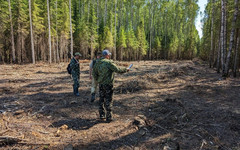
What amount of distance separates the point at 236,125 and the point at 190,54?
50.0 meters

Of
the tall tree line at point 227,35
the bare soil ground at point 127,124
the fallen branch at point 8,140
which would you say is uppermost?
the tall tree line at point 227,35

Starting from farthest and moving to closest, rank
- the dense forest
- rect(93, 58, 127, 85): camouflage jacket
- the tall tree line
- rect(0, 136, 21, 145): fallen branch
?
the dense forest < the tall tree line < rect(93, 58, 127, 85): camouflage jacket < rect(0, 136, 21, 145): fallen branch

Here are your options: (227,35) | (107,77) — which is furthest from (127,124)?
(227,35)

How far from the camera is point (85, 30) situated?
37.0m

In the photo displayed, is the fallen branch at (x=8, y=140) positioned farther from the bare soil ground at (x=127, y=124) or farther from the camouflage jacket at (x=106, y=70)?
the camouflage jacket at (x=106, y=70)

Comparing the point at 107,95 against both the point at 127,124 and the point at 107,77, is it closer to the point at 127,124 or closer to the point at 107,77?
the point at 107,77

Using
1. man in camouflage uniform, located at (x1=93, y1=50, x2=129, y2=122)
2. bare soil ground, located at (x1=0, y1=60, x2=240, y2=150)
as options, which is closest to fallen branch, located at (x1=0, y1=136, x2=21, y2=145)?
bare soil ground, located at (x1=0, y1=60, x2=240, y2=150)

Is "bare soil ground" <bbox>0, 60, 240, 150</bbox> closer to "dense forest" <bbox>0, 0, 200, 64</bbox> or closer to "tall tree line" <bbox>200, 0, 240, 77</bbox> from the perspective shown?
"tall tree line" <bbox>200, 0, 240, 77</bbox>

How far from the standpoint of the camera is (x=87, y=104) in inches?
269

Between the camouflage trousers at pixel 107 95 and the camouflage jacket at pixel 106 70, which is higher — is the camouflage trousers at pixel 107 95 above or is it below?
below

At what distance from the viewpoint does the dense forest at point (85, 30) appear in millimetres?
26625

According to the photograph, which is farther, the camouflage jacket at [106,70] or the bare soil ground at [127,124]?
the camouflage jacket at [106,70]

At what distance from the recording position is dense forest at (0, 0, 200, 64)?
26625mm

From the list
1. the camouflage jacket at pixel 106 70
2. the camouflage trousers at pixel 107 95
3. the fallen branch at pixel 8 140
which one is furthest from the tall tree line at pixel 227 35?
the fallen branch at pixel 8 140
